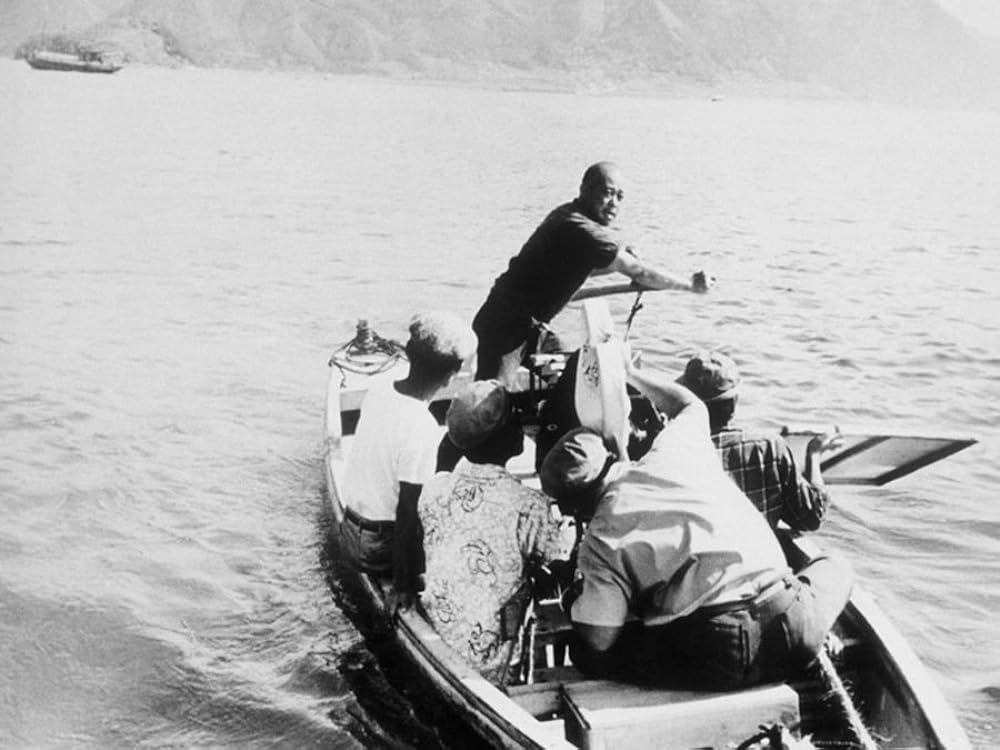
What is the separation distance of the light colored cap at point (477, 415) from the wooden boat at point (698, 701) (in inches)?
43.0

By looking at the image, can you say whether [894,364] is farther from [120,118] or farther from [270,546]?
[120,118]

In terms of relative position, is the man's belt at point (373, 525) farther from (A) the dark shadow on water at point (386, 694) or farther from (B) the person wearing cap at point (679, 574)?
(B) the person wearing cap at point (679, 574)

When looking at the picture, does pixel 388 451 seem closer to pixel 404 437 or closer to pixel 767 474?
pixel 404 437

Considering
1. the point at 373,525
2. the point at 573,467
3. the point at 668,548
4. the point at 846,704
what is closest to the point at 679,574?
the point at 668,548

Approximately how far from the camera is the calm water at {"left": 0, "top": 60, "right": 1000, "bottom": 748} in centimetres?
624

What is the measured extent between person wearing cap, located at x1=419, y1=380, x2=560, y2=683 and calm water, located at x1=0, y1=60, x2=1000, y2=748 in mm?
1512

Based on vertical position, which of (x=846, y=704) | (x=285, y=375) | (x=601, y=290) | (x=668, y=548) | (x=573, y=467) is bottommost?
(x=285, y=375)

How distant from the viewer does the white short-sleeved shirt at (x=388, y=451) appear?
4.70 m

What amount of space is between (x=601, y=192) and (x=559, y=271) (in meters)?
0.53

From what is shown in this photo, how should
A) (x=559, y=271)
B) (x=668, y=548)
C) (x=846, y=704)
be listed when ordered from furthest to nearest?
1. (x=559, y=271)
2. (x=846, y=704)
3. (x=668, y=548)

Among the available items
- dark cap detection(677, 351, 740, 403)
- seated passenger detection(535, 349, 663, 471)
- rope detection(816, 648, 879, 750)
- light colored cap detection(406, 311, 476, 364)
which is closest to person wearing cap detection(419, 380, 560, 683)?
light colored cap detection(406, 311, 476, 364)

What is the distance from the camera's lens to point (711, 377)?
5.00m

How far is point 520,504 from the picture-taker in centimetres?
420

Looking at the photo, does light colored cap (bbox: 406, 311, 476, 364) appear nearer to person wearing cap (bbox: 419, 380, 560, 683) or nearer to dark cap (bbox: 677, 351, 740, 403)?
person wearing cap (bbox: 419, 380, 560, 683)
